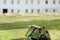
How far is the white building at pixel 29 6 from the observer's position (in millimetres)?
77812

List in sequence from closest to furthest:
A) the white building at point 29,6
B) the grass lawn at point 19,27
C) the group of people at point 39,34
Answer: the group of people at point 39,34 < the grass lawn at point 19,27 < the white building at point 29,6

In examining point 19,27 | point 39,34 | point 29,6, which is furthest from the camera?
point 29,6

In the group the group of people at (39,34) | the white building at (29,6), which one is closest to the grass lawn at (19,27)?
the group of people at (39,34)

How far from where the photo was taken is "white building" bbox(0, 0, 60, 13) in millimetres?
77812

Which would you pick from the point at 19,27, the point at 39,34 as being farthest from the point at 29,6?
the point at 39,34

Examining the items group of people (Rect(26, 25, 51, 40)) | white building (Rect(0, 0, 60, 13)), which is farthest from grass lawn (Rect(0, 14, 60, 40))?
white building (Rect(0, 0, 60, 13))

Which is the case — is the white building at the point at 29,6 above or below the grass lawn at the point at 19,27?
below

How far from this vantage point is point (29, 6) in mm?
79438

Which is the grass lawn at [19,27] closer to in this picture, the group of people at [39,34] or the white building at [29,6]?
the group of people at [39,34]

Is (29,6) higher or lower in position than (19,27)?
lower

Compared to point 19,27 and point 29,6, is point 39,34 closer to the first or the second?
point 19,27

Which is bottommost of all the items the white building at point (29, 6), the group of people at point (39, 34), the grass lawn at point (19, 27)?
the white building at point (29, 6)

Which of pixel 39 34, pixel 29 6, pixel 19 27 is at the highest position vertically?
pixel 39 34

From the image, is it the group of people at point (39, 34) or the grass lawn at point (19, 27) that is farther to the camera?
the grass lawn at point (19, 27)
